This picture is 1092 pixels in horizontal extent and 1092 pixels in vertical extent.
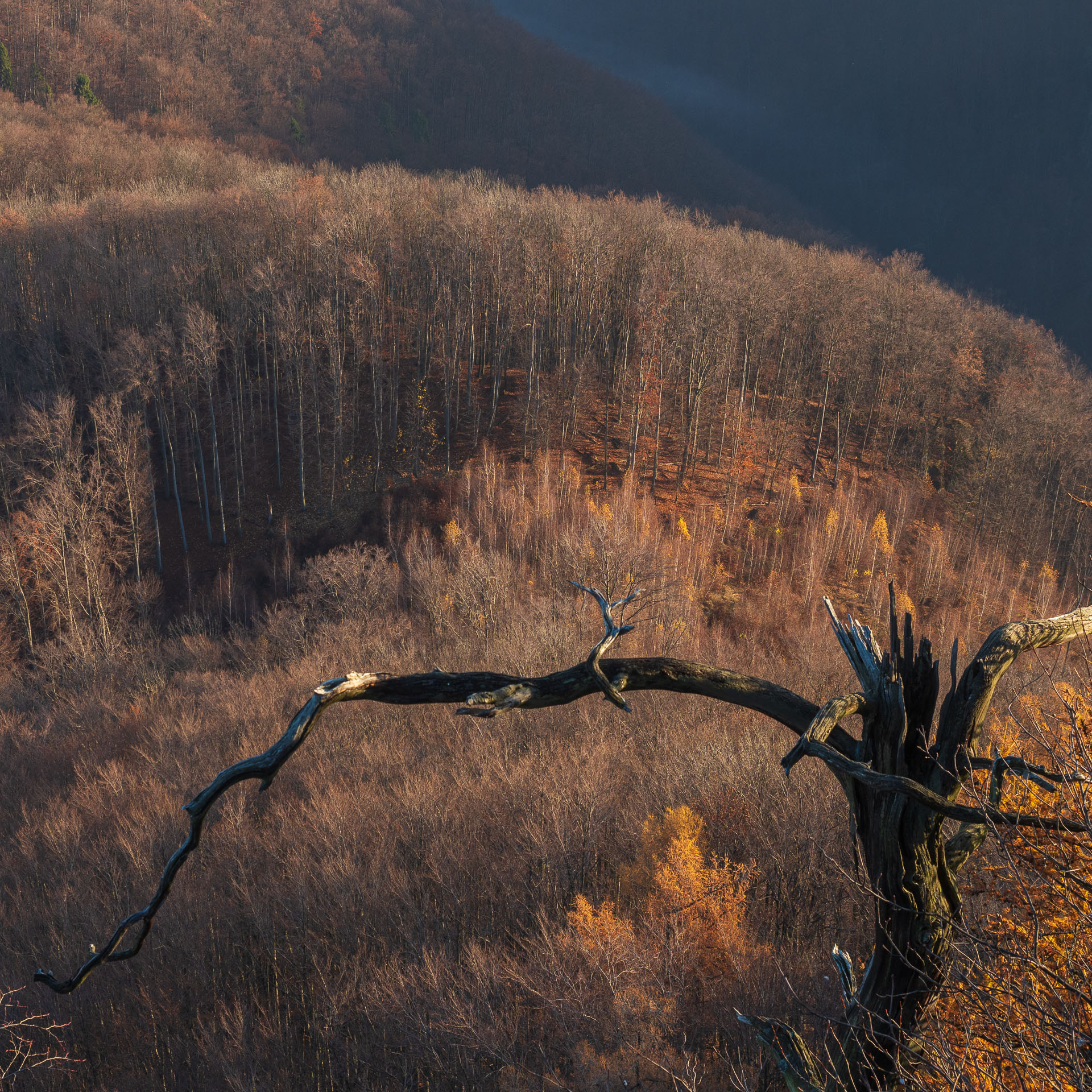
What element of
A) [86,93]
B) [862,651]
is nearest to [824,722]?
[862,651]

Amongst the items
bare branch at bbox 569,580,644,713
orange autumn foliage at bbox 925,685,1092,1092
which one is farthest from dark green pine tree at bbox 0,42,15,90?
orange autumn foliage at bbox 925,685,1092,1092

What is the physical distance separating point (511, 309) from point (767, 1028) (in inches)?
2396

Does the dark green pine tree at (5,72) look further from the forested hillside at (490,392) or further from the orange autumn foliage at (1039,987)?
the orange autumn foliage at (1039,987)

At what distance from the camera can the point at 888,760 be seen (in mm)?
5285

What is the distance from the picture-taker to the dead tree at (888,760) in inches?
175

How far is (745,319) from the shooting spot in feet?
202

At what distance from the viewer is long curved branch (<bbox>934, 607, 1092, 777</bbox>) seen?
5.15m

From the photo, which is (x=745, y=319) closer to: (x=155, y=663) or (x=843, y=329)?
(x=843, y=329)

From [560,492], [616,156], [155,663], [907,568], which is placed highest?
[616,156]

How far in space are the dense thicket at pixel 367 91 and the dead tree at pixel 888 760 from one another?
134 m

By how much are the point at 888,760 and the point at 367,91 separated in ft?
583

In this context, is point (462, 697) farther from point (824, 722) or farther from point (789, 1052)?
point (789, 1052)

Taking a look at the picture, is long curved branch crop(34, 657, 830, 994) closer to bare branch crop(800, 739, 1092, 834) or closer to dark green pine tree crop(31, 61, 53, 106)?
bare branch crop(800, 739, 1092, 834)

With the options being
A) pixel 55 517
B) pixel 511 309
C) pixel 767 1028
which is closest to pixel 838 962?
pixel 767 1028
